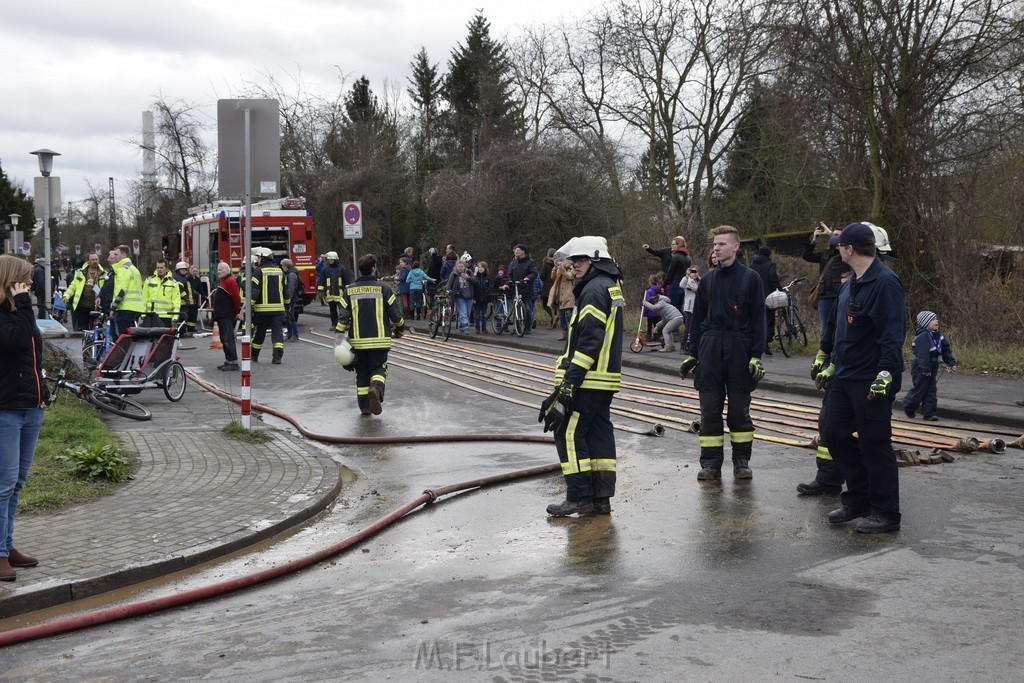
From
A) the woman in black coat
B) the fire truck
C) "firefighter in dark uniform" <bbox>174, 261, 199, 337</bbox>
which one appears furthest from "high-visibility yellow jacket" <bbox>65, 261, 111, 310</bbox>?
the woman in black coat

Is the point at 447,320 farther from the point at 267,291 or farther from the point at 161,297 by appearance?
the point at 161,297

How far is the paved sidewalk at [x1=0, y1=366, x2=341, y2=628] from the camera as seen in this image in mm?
6090

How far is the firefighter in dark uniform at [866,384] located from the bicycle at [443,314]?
16.2 meters

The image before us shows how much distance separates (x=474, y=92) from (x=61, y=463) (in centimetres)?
4443

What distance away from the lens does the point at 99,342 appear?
16.8 m

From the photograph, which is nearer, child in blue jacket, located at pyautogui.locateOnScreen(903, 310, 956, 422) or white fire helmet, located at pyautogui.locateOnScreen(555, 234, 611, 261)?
white fire helmet, located at pyautogui.locateOnScreen(555, 234, 611, 261)

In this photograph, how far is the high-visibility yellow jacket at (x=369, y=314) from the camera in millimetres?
12633

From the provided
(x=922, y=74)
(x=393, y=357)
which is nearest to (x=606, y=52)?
(x=922, y=74)

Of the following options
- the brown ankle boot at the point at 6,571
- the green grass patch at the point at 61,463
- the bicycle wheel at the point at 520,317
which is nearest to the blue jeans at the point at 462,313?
the bicycle wheel at the point at 520,317

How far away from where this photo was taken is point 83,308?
22281 millimetres

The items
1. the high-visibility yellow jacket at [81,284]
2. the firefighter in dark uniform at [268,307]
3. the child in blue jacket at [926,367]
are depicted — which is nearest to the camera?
the child in blue jacket at [926,367]

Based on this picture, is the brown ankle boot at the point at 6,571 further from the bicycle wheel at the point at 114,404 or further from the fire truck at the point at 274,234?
the fire truck at the point at 274,234

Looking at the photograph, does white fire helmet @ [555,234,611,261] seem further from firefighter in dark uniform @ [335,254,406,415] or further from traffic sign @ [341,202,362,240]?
traffic sign @ [341,202,362,240]

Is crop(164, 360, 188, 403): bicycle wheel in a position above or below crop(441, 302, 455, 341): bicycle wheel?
below
